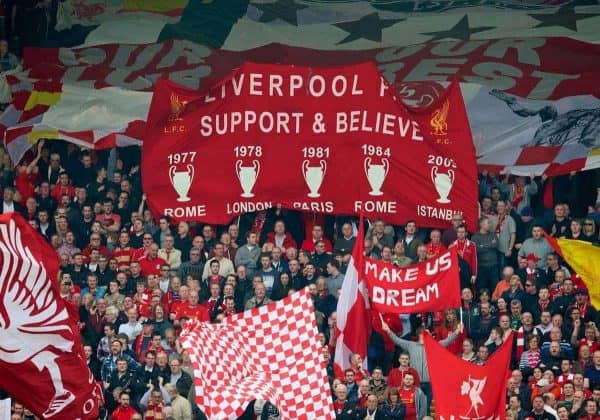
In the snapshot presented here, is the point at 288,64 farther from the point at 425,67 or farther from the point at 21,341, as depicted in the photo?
the point at 21,341

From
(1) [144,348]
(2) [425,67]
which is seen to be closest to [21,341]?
(1) [144,348]

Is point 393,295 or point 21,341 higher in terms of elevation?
point 21,341

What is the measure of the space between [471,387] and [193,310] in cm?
442

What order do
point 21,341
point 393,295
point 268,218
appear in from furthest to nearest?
point 268,218 → point 393,295 → point 21,341

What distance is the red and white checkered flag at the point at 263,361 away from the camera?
83.0ft

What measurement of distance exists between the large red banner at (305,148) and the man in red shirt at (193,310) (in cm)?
272

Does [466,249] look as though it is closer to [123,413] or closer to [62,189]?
[123,413]

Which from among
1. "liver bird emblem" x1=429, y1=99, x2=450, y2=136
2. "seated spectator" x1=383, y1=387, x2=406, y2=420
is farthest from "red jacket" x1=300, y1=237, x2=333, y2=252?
"seated spectator" x1=383, y1=387, x2=406, y2=420

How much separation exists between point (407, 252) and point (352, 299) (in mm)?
1776

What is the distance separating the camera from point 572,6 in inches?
1353

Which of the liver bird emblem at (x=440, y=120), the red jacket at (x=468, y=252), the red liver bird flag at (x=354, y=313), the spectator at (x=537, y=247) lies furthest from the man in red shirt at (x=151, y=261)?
the spectator at (x=537, y=247)

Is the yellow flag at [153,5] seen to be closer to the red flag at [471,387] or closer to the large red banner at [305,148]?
the large red banner at [305,148]

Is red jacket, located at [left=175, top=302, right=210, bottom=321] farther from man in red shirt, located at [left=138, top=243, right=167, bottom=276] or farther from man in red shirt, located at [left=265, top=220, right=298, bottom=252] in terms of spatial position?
man in red shirt, located at [left=265, top=220, right=298, bottom=252]

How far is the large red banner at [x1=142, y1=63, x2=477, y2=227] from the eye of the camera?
1212 inches
